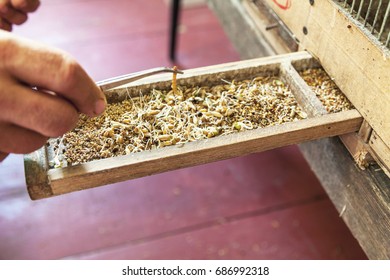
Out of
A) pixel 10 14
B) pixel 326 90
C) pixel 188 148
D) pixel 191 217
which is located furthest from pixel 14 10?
pixel 191 217

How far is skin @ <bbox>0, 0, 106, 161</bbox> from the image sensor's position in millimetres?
713

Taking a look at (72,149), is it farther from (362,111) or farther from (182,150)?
(362,111)

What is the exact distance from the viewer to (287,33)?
1276 mm

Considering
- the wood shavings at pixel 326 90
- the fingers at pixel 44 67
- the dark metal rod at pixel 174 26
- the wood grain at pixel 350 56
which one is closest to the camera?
the fingers at pixel 44 67

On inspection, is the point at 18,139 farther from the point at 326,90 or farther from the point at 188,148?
the point at 326,90

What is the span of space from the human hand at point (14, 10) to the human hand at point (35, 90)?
0.41 meters

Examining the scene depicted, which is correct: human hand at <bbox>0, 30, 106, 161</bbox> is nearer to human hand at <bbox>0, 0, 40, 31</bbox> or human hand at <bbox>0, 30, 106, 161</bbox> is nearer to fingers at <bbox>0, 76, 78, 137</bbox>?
fingers at <bbox>0, 76, 78, 137</bbox>

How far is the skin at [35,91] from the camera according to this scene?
0.71 m

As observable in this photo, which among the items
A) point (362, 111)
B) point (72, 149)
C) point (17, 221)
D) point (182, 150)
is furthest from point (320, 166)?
point (17, 221)

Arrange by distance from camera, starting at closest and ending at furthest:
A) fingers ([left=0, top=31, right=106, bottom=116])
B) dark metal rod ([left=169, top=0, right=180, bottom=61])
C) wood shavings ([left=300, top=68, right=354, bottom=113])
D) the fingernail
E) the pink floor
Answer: fingers ([left=0, top=31, right=106, bottom=116]), the fingernail, wood shavings ([left=300, top=68, right=354, bottom=113]), the pink floor, dark metal rod ([left=169, top=0, right=180, bottom=61])

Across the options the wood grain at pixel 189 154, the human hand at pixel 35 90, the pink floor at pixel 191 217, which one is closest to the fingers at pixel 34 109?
the human hand at pixel 35 90

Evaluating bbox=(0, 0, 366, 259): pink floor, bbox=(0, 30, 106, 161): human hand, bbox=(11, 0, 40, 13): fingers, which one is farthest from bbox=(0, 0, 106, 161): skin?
bbox=(0, 0, 366, 259): pink floor

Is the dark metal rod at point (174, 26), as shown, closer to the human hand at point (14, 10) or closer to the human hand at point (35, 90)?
the human hand at point (14, 10)

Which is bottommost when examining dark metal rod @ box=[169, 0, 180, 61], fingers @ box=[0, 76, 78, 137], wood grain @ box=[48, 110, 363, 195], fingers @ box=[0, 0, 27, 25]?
wood grain @ box=[48, 110, 363, 195]
